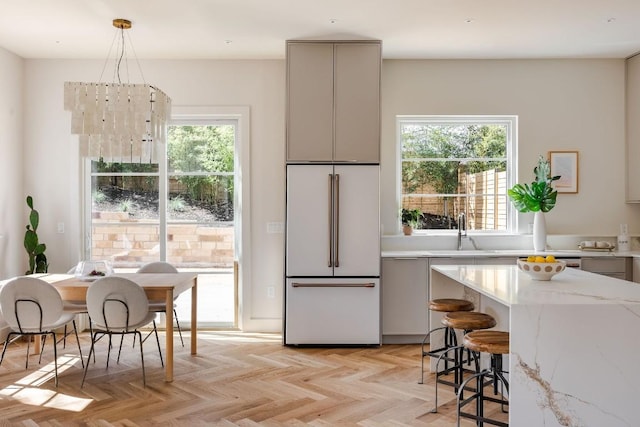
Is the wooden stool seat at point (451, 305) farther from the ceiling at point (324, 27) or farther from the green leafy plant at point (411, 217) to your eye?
the ceiling at point (324, 27)

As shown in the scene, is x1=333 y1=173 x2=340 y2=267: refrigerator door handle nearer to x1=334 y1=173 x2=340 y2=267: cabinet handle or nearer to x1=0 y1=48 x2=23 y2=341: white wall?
x1=334 y1=173 x2=340 y2=267: cabinet handle

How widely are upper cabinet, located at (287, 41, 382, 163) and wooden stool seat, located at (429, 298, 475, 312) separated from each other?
5.54 ft

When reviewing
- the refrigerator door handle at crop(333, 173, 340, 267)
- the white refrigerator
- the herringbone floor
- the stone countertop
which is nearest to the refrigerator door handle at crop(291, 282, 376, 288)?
the white refrigerator

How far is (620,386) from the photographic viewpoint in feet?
8.51

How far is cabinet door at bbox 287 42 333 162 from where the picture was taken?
17.0ft

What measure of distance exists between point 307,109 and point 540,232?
8.60 feet

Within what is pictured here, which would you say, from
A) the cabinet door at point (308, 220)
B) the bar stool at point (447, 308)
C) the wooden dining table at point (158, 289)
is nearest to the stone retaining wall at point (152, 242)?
the cabinet door at point (308, 220)

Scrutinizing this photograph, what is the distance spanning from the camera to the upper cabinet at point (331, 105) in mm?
5176

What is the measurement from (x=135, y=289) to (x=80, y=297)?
1.90 feet

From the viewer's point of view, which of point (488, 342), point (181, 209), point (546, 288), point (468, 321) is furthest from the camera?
point (181, 209)

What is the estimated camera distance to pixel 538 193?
5.49 metres

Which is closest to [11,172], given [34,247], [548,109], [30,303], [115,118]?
[34,247]

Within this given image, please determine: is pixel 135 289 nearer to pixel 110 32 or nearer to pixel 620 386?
pixel 110 32

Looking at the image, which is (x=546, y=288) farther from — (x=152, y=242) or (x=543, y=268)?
(x=152, y=242)
